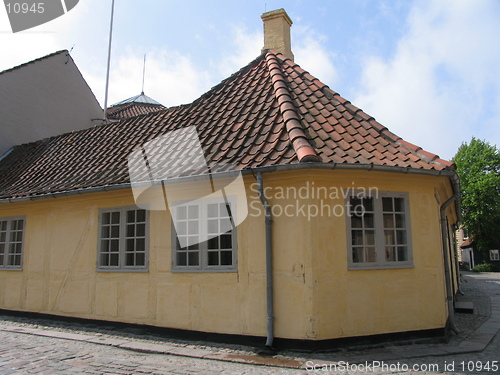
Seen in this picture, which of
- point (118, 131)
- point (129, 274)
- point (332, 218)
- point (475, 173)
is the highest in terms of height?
point (475, 173)

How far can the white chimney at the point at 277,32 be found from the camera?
475 inches

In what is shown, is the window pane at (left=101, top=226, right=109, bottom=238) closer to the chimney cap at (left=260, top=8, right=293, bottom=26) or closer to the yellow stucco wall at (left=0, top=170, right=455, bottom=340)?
the yellow stucco wall at (left=0, top=170, right=455, bottom=340)

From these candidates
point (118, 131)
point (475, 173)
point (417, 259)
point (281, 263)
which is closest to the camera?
point (281, 263)

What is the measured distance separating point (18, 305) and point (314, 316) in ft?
25.3

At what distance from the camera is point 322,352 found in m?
6.38

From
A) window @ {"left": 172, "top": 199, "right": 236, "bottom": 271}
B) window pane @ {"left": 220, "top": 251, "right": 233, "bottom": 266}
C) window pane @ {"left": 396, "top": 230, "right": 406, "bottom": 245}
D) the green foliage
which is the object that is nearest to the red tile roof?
window @ {"left": 172, "top": 199, "right": 236, "bottom": 271}

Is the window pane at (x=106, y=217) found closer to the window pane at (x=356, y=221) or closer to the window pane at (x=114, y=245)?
the window pane at (x=114, y=245)

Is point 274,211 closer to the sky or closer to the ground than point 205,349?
closer to the sky

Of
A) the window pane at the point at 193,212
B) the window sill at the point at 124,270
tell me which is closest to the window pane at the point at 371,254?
the window pane at the point at 193,212

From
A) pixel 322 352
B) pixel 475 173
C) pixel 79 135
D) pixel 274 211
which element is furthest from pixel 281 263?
pixel 475 173

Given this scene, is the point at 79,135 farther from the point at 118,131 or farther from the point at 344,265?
the point at 344,265

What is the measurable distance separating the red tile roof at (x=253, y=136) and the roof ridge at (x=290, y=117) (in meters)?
0.02

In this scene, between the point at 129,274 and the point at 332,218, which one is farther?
the point at 129,274

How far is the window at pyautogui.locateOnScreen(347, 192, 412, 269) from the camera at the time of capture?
7055mm
